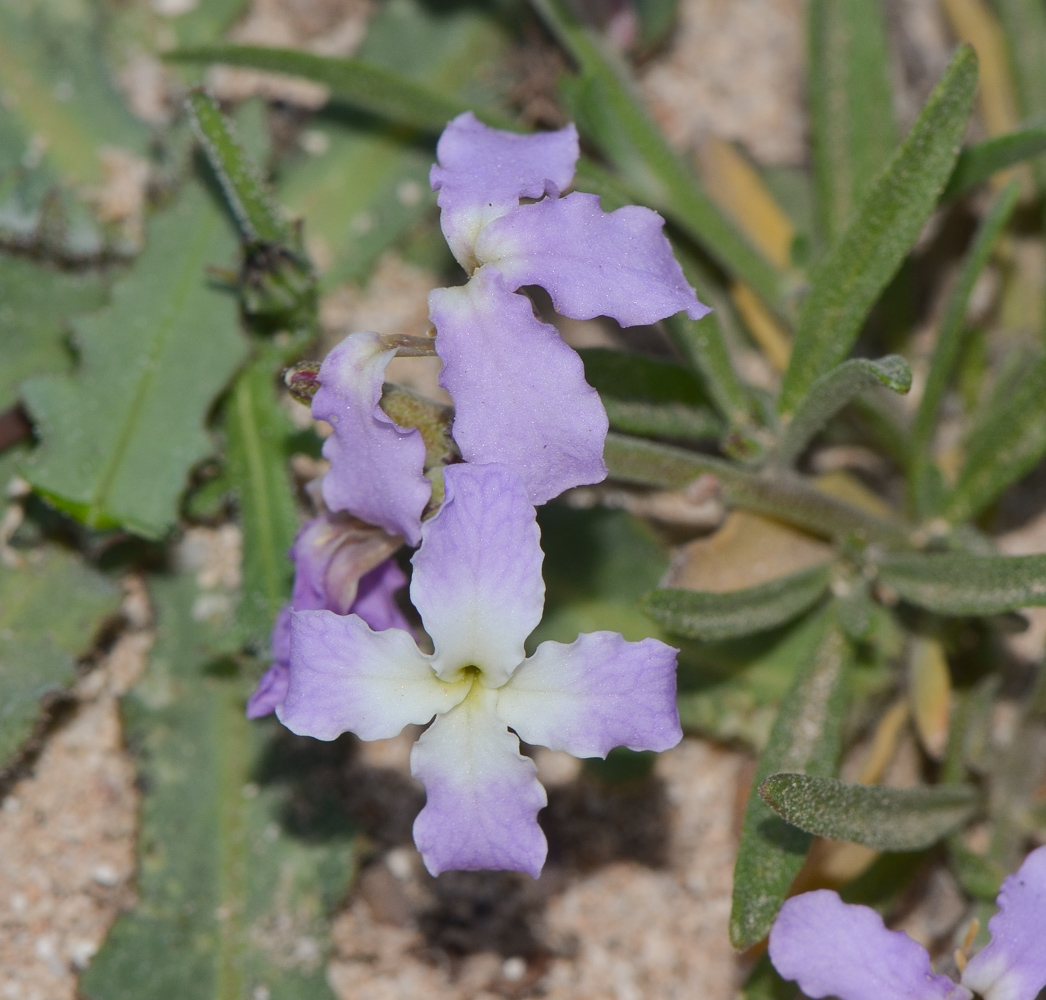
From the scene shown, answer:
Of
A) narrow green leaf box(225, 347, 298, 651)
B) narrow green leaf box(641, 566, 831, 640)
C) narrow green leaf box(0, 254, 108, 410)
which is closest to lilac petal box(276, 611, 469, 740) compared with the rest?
narrow green leaf box(641, 566, 831, 640)

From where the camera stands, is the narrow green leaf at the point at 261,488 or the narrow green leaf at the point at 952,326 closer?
the narrow green leaf at the point at 261,488

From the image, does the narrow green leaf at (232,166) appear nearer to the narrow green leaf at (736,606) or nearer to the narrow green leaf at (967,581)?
the narrow green leaf at (736,606)

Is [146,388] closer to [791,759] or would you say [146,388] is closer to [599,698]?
[599,698]

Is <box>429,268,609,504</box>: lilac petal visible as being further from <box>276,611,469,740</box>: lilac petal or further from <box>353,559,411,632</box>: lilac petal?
<box>353,559,411,632</box>: lilac petal

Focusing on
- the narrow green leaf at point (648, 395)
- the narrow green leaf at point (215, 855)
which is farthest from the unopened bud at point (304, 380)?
the narrow green leaf at point (215, 855)

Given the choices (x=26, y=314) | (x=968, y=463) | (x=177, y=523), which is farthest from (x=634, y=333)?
(x=26, y=314)
